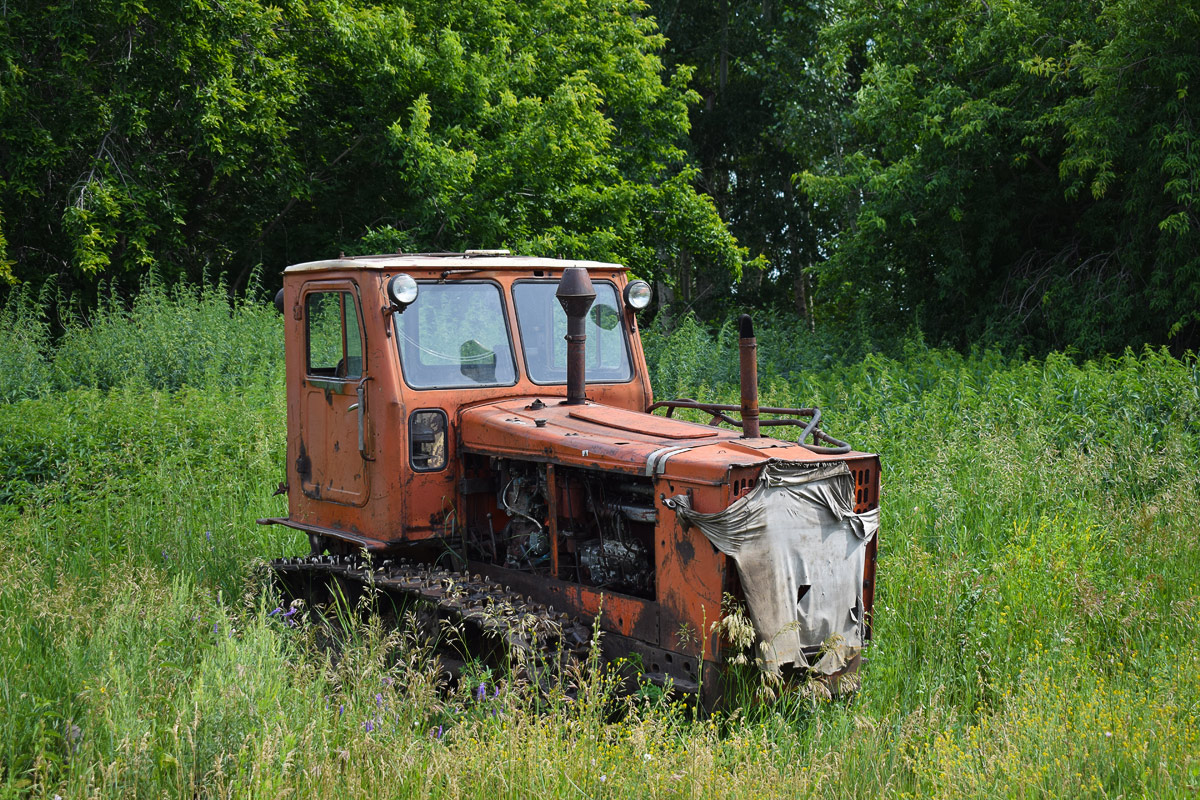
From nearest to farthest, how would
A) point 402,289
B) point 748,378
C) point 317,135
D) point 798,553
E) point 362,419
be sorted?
point 798,553 → point 748,378 → point 402,289 → point 362,419 → point 317,135

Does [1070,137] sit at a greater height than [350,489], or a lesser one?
greater

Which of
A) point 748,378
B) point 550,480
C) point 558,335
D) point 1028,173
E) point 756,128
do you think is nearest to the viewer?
point 748,378

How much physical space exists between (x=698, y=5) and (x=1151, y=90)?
1831 centimetres

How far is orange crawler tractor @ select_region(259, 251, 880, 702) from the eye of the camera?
4.50m

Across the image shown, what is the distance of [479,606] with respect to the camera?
4926 millimetres

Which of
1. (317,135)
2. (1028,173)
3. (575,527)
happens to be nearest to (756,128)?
(1028,173)

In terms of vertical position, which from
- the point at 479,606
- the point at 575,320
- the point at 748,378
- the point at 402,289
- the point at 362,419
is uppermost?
the point at 402,289

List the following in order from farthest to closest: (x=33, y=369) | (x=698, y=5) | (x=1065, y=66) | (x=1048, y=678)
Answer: (x=698, y=5) < (x=1065, y=66) < (x=33, y=369) < (x=1048, y=678)

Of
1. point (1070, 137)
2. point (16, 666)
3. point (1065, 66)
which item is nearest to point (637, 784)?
point (16, 666)

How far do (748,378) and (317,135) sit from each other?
615 inches

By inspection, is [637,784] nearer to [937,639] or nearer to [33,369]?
[937,639]

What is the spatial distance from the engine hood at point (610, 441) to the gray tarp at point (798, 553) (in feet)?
0.44

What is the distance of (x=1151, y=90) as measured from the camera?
42.8 ft

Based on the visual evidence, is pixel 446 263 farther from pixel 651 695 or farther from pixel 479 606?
pixel 651 695
